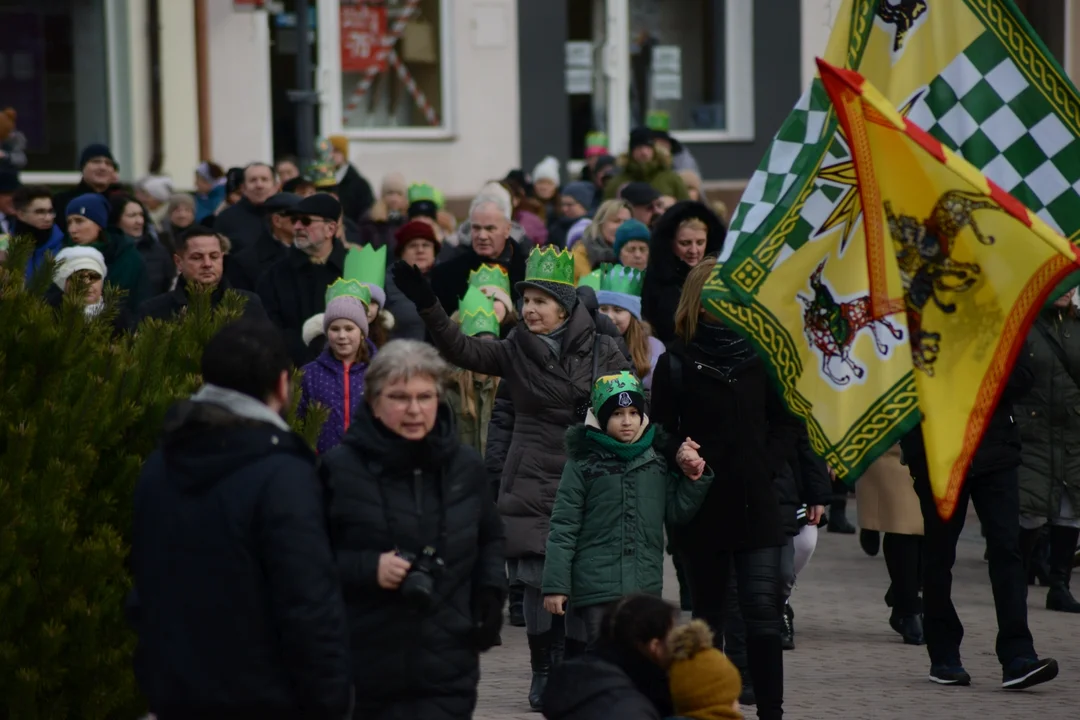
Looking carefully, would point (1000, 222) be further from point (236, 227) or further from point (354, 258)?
point (236, 227)

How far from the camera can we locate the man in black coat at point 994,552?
8.70 meters

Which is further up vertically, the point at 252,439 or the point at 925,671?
the point at 252,439

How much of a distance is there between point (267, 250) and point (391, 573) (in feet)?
25.4

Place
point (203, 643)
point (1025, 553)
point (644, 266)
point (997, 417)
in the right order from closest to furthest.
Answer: point (203, 643), point (997, 417), point (1025, 553), point (644, 266)

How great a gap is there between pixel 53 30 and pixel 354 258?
9863 millimetres

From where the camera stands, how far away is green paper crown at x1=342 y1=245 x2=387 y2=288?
11.3 metres

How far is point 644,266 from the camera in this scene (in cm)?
1207

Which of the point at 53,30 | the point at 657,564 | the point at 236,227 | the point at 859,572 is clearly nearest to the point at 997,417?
the point at 657,564

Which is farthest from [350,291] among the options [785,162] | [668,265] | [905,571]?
[785,162]

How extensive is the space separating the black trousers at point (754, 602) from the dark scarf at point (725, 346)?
75 cm

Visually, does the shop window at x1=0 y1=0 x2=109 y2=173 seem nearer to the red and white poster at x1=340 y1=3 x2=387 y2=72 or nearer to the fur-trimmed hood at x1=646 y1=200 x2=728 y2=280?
the red and white poster at x1=340 y1=3 x2=387 y2=72

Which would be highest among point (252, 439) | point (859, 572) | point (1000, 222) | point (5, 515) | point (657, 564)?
point (1000, 222)

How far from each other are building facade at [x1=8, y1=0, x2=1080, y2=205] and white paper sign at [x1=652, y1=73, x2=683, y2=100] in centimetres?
2

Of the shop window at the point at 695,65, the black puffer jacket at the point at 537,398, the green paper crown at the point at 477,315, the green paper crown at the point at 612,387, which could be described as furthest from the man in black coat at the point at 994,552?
the shop window at the point at 695,65
